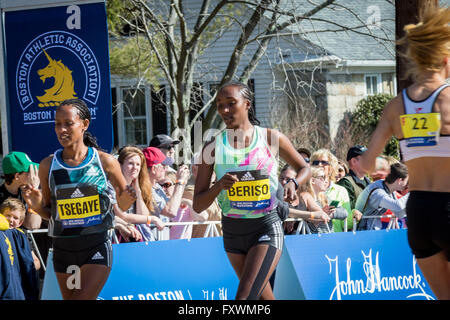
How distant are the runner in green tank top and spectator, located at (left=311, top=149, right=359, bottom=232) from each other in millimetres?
3036

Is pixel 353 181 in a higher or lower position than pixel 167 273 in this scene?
higher

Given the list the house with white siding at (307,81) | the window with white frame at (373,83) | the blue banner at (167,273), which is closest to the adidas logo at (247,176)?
the blue banner at (167,273)

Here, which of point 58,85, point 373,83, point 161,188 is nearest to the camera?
point 58,85

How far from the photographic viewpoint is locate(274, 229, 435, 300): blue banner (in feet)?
22.7

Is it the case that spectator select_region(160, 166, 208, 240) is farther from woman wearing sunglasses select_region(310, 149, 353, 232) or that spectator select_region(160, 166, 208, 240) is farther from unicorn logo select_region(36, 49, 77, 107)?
woman wearing sunglasses select_region(310, 149, 353, 232)

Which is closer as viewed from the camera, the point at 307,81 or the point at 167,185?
the point at 167,185

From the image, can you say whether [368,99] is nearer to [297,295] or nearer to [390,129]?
[297,295]

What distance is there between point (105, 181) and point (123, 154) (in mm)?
1744

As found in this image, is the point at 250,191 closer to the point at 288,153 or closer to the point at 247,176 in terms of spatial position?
the point at 247,176

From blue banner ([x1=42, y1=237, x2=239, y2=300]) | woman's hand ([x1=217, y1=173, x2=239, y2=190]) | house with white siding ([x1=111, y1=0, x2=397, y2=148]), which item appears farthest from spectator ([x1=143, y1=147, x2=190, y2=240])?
house with white siding ([x1=111, y1=0, x2=397, y2=148])

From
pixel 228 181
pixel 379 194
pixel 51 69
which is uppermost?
pixel 51 69

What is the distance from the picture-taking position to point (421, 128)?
4.11m

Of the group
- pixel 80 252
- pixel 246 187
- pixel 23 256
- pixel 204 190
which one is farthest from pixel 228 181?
pixel 23 256

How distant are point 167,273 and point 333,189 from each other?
270cm
